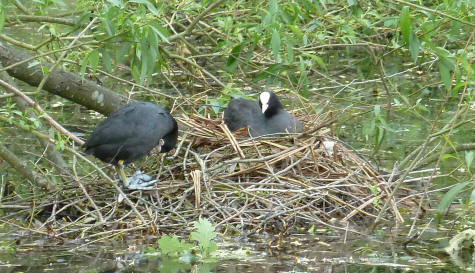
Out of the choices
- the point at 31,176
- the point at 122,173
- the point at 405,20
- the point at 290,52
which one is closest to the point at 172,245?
the point at 122,173

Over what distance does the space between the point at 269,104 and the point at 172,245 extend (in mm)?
2224

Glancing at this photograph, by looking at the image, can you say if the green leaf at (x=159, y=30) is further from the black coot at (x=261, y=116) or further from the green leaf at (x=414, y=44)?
the black coot at (x=261, y=116)

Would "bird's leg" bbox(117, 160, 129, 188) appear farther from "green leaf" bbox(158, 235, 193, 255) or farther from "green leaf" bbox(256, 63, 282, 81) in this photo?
"green leaf" bbox(256, 63, 282, 81)

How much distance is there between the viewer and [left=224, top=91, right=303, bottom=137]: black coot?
671 cm

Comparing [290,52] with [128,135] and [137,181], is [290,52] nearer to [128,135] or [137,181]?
[128,135]

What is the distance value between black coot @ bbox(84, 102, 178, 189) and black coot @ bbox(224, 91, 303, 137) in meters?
0.96

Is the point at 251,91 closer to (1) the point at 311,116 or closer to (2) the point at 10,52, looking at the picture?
(1) the point at 311,116

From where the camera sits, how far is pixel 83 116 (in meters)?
8.69

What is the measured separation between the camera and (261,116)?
6.89m

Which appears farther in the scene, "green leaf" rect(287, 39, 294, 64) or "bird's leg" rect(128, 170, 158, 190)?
"bird's leg" rect(128, 170, 158, 190)

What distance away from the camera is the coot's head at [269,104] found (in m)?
6.88

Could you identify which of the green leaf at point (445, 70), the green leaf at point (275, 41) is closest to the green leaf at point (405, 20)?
the green leaf at point (445, 70)

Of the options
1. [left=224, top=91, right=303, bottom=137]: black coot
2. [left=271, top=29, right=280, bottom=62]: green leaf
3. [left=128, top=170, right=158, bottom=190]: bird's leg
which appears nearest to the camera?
[left=271, top=29, right=280, bottom=62]: green leaf

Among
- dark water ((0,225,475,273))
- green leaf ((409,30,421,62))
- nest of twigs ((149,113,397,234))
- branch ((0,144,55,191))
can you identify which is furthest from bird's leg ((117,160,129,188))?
green leaf ((409,30,421,62))
